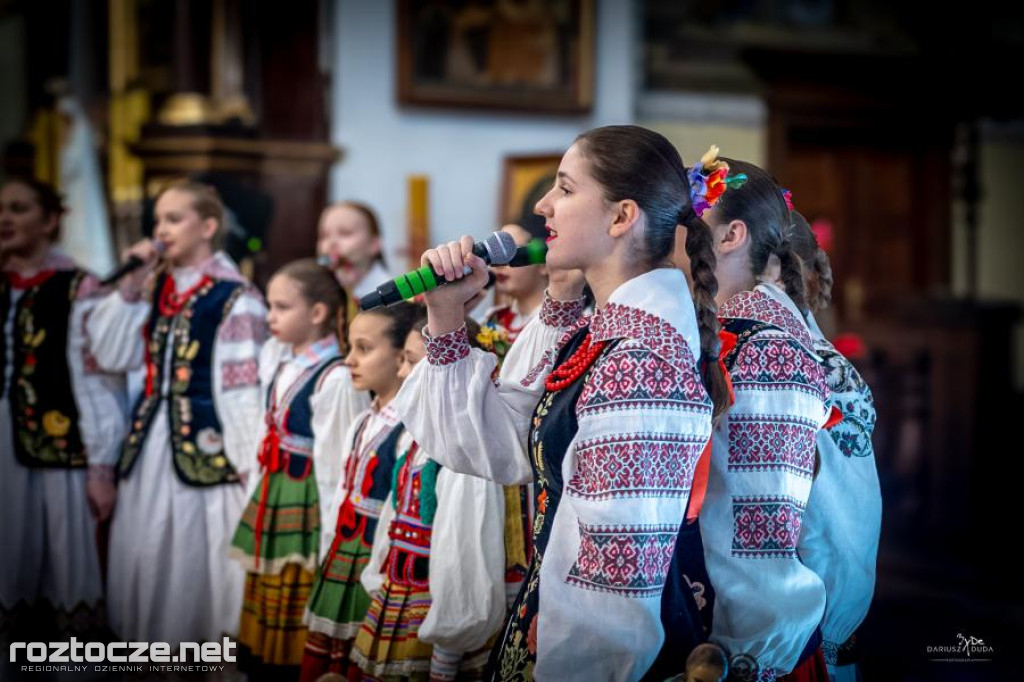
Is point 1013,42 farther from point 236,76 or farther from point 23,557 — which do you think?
point 23,557

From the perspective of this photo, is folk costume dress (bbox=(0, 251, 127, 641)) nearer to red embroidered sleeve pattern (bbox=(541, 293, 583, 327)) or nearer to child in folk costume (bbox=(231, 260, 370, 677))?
child in folk costume (bbox=(231, 260, 370, 677))

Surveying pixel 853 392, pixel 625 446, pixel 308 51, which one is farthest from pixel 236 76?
pixel 625 446

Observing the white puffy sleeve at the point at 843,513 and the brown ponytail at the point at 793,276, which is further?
the brown ponytail at the point at 793,276

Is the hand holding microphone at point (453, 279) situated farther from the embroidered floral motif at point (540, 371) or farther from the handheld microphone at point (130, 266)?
the handheld microphone at point (130, 266)

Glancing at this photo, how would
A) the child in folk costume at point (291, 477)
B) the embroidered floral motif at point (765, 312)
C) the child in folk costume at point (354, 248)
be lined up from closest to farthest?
the embroidered floral motif at point (765, 312) < the child in folk costume at point (291, 477) < the child in folk costume at point (354, 248)

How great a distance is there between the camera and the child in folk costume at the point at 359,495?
3160 mm

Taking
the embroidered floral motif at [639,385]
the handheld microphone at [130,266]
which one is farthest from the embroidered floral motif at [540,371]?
the handheld microphone at [130,266]

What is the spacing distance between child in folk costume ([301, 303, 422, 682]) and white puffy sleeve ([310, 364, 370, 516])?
22 centimetres

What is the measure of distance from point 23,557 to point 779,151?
20.9ft

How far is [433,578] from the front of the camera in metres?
2.82

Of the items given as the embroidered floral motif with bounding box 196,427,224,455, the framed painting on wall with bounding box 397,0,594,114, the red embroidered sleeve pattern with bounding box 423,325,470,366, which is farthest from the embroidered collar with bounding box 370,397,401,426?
the framed painting on wall with bounding box 397,0,594,114

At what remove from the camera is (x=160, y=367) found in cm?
391

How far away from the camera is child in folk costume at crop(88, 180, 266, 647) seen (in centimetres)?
386

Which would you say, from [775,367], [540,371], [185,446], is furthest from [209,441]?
[775,367]
